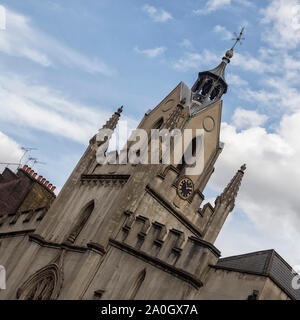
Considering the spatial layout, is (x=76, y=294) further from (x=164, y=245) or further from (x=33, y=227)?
(x=33, y=227)

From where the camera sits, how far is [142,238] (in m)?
21.9

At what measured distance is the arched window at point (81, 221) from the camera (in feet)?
84.5

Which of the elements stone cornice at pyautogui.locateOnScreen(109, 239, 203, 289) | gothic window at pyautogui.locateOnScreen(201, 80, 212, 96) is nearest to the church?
stone cornice at pyautogui.locateOnScreen(109, 239, 203, 289)

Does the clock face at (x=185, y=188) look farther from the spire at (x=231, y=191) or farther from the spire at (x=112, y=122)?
the spire at (x=112, y=122)

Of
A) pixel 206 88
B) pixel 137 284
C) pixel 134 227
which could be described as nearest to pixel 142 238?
pixel 134 227

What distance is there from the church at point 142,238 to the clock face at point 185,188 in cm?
6

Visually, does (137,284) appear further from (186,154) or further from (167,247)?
(186,154)

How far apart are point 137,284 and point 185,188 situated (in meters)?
7.69

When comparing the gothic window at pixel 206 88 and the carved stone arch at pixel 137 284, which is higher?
the gothic window at pixel 206 88

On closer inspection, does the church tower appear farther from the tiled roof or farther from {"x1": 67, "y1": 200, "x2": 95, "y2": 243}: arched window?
the tiled roof

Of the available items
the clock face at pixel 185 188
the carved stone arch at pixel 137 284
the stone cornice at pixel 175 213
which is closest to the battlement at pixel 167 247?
the carved stone arch at pixel 137 284

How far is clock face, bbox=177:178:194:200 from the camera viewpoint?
2680 cm

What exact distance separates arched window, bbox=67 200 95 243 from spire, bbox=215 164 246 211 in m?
7.13
